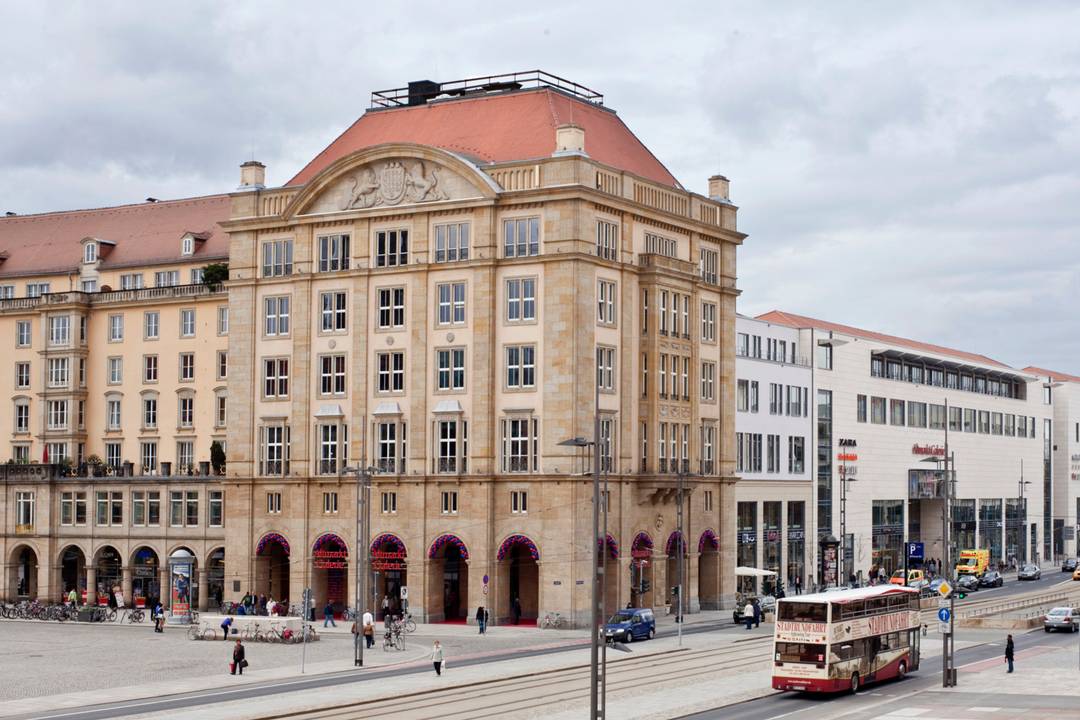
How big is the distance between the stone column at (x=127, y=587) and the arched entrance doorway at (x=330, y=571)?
48.9ft

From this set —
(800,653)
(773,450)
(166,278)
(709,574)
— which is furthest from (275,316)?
(800,653)

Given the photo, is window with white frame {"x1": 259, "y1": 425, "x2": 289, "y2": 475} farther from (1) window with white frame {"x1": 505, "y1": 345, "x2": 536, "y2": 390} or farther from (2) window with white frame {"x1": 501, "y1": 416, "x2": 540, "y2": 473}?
(1) window with white frame {"x1": 505, "y1": 345, "x2": 536, "y2": 390}

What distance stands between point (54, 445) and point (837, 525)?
5976 cm

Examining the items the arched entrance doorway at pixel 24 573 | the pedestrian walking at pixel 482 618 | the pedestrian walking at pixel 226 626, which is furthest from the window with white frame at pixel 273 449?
the arched entrance doorway at pixel 24 573

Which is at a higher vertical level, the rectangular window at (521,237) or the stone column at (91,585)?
the rectangular window at (521,237)

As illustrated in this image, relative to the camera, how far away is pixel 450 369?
303ft

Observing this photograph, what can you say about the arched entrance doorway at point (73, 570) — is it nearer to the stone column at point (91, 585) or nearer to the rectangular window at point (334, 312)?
the stone column at point (91, 585)

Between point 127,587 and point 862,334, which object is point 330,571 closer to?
point 127,587

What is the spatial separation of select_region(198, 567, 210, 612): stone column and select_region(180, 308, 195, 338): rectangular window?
1680 cm

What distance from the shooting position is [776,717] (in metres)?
52.6

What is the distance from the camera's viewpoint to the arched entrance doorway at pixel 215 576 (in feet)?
335

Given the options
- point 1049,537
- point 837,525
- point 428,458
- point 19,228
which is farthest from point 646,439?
point 1049,537

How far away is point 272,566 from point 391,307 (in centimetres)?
1810

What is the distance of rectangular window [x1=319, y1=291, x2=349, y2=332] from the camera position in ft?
316
